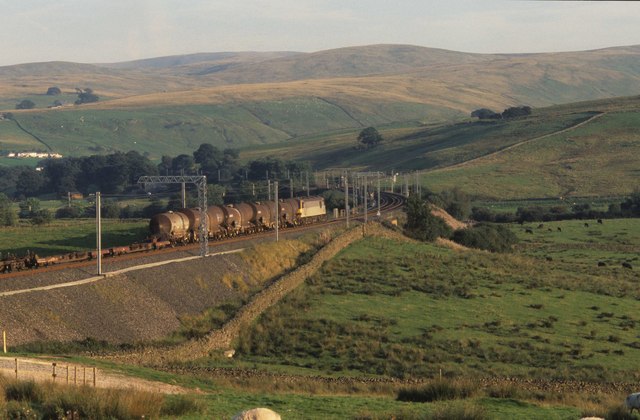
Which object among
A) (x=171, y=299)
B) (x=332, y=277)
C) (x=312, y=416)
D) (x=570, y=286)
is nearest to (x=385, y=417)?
(x=312, y=416)

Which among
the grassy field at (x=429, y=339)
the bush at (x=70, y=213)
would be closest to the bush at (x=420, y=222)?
the grassy field at (x=429, y=339)

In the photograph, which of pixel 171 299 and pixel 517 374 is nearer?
pixel 517 374

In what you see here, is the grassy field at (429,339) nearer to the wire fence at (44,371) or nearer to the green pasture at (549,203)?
the wire fence at (44,371)

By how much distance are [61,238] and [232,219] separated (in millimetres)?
15193

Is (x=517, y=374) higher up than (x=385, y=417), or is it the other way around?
(x=385, y=417)

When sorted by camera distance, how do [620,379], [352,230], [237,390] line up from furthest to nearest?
[352,230]
[620,379]
[237,390]

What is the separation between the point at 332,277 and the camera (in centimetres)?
7112

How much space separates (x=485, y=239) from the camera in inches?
4281

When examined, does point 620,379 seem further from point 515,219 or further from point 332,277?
point 515,219

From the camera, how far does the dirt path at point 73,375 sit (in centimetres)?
3203

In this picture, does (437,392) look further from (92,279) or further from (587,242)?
(587,242)

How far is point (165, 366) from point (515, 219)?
4567 inches

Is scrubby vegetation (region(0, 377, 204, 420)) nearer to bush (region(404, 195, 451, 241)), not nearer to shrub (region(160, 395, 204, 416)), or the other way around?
shrub (region(160, 395, 204, 416))

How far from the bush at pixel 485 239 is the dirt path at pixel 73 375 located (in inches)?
3007
